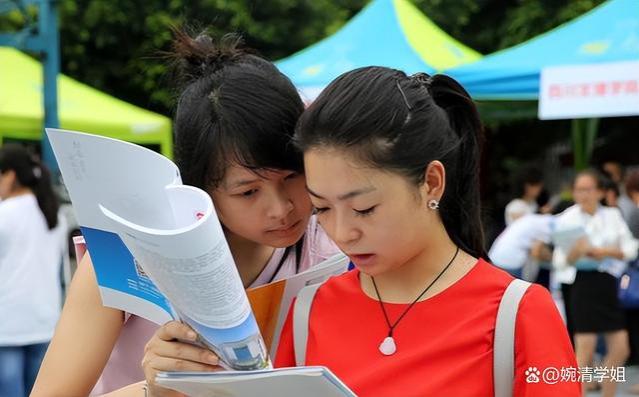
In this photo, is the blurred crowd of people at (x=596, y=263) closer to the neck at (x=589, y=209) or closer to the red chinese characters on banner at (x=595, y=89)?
the neck at (x=589, y=209)

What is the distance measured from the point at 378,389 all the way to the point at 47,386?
1.74 feet

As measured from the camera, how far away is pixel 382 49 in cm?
842

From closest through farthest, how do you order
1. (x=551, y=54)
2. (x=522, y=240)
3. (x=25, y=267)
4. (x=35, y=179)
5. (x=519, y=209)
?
(x=25, y=267) → (x=35, y=179) → (x=551, y=54) → (x=522, y=240) → (x=519, y=209)

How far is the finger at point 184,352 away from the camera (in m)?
1.38

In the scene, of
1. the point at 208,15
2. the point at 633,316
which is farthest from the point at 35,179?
the point at 208,15

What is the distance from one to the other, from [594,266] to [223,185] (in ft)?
17.0

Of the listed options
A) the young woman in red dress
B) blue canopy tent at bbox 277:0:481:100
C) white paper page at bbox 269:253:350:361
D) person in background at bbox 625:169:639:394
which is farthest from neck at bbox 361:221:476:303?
blue canopy tent at bbox 277:0:481:100

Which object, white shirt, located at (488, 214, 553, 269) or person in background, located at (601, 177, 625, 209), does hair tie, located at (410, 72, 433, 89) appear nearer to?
person in background, located at (601, 177, 625, 209)

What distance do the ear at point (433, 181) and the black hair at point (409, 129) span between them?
1cm

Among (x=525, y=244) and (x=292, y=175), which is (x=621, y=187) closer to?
(x=525, y=244)

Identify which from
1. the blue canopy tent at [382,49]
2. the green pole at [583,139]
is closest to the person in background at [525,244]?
the blue canopy tent at [382,49]

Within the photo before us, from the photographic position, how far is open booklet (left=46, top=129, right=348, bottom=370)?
4.00ft

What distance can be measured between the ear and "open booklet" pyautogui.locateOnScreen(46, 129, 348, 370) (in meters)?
0.32

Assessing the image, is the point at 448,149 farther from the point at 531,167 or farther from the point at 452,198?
the point at 531,167
